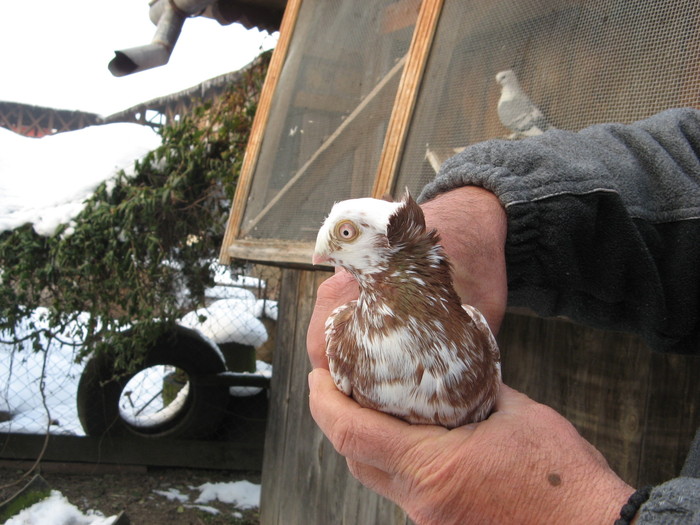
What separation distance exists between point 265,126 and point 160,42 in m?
1.43

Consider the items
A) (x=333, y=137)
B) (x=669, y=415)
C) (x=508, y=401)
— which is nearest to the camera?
(x=508, y=401)

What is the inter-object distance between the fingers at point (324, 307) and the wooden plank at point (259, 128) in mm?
2226

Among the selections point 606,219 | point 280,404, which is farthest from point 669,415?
point 280,404

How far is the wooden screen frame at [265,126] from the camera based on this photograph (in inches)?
96.7

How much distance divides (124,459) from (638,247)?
5.56 m

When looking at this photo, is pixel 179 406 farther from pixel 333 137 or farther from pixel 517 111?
pixel 517 111

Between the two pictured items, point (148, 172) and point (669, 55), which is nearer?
point (669, 55)

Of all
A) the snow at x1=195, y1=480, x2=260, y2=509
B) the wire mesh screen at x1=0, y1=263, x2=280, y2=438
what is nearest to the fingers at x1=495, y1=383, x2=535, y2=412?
the wire mesh screen at x1=0, y1=263, x2=280, y2=438

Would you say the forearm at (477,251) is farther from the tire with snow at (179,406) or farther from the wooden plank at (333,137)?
the tire with snow at (179,406)

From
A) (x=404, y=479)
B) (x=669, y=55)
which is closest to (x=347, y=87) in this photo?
(x=669, y=55)

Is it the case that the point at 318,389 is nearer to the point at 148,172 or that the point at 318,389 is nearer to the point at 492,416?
the point at 492,416

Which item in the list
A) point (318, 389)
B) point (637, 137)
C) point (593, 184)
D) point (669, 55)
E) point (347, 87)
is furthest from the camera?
point (347, 87)

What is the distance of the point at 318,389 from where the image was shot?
1235mm

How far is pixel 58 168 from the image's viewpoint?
490cm
